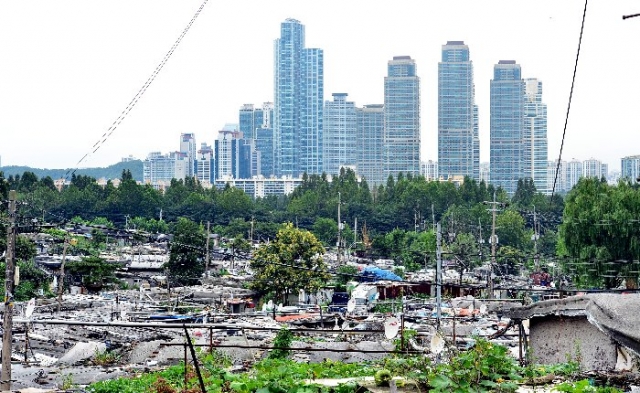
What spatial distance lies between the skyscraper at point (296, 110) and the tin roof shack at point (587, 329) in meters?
136

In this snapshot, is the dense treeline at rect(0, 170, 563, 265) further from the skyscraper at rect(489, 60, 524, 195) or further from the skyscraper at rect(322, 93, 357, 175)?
the skyscraper at rect(322, 93, 357, 175)

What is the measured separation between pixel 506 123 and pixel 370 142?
22.3m

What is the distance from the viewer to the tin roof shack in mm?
9102

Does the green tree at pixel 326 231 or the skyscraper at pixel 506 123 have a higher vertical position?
the skyscraper at pixel 506 123

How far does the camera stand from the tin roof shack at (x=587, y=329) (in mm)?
9102

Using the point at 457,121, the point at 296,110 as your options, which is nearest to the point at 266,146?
the point at 296,110

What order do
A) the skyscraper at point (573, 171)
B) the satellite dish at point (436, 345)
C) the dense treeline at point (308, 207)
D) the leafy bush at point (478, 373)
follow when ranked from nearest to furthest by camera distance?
the leafy bush at point (478, 373) → the satellite dish at point (436, 345) → the dense treeline at point (308, 207) → the skyscraper at point (573, 171)

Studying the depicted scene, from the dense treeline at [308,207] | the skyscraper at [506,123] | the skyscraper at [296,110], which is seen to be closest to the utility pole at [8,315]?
the dense treeline at [308,207]

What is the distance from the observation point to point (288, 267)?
27969mm

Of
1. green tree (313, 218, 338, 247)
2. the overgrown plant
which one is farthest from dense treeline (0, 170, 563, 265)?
the overgrown plant

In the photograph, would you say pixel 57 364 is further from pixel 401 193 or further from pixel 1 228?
pixel 401 193

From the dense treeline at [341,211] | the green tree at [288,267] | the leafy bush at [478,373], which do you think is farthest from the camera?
the dense treeline at [341,211]

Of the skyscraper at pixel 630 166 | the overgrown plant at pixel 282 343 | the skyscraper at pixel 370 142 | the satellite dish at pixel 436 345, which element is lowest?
the overgrown plant at pixel 282 343

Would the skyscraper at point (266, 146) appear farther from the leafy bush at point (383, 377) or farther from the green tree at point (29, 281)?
the leafy bush at point (383, 377)
